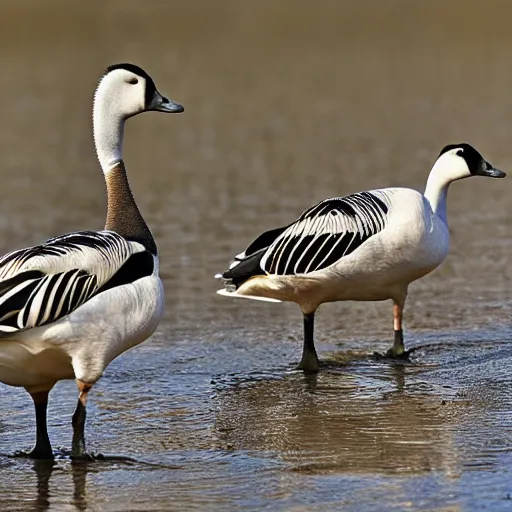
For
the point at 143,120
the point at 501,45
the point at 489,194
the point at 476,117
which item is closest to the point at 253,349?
the point at 489,194

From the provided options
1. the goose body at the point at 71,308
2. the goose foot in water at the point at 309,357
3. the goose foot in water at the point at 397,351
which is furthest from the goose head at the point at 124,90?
the goose foot in water at the point at 397,351

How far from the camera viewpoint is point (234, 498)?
6090mm

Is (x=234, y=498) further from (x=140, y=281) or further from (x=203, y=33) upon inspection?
(x=203, y=33)

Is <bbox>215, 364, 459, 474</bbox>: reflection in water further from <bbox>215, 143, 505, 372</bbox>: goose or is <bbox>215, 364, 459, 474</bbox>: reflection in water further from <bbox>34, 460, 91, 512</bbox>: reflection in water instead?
<bbox>34, 460, 91, 512</bbox>: reflection in water

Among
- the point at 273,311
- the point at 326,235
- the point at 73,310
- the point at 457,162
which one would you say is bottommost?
the point at 273,311

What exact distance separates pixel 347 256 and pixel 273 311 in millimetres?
1964

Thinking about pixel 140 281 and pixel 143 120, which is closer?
pixel 140 281

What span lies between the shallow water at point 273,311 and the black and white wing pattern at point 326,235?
0.71 meters

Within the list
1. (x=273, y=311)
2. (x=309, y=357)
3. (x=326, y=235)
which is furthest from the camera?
(x=273, y=311)

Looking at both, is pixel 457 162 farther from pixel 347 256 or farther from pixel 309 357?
pixel 309 357

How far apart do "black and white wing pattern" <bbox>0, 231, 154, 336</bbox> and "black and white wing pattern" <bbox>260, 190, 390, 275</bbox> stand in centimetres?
232

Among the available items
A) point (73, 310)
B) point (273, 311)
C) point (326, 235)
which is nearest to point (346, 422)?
point (73, 310)

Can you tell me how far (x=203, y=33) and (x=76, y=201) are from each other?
28443 millimetres

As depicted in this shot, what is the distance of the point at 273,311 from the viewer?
36.1 ft
